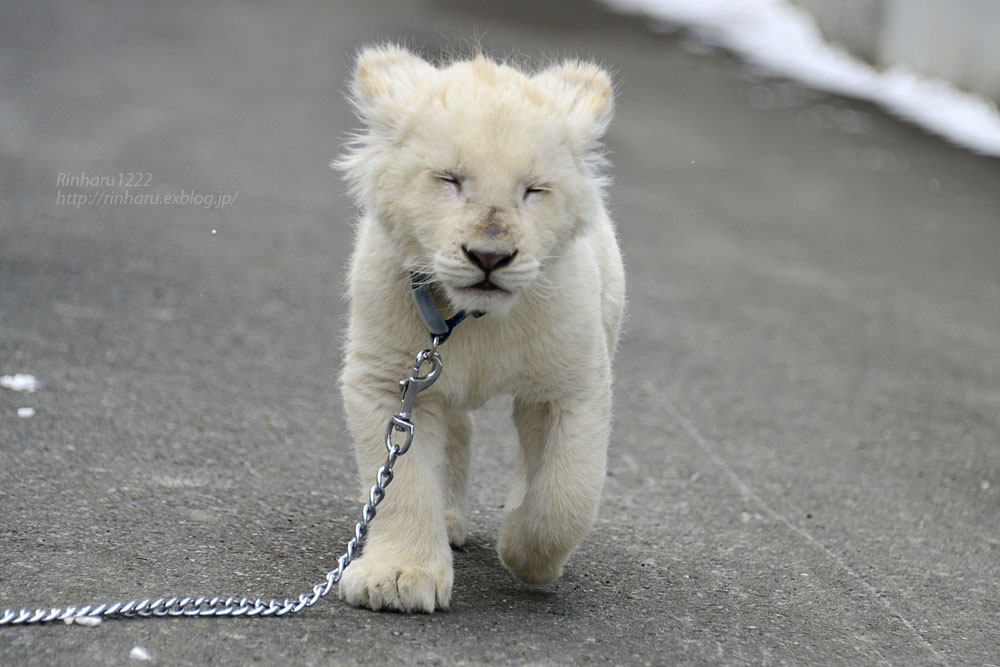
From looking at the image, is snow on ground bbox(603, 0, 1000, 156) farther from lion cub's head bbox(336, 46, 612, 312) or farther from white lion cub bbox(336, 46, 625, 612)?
lion cub's head bbox(336, 46, 612, 312)

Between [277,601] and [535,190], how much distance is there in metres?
1.47

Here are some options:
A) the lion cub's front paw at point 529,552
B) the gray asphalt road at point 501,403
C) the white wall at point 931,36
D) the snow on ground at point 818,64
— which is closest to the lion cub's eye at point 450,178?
the lion cub's front paw at point 529,552

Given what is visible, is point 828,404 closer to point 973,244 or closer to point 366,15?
point 973,244

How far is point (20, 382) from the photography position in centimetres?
566

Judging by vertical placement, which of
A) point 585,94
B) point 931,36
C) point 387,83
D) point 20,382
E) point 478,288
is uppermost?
point 931,36

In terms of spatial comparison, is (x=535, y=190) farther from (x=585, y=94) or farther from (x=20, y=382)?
(x=20, y=382)

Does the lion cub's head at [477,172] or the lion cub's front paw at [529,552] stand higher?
the lion cub's head at [477,172]

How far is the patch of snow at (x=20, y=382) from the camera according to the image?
5.60 metres

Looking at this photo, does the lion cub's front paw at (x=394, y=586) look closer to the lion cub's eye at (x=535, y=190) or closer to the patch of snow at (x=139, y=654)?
the patch of snow at (x=139, y=654)

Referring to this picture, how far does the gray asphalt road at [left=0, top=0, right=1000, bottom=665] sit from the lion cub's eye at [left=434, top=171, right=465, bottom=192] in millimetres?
1310

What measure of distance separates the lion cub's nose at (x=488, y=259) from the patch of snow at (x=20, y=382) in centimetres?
303

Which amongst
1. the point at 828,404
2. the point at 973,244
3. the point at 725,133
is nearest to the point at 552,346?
the point at 828,404

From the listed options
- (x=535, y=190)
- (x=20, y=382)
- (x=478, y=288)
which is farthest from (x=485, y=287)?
(x=20, y=382)

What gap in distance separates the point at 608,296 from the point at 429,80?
1.27 meters
